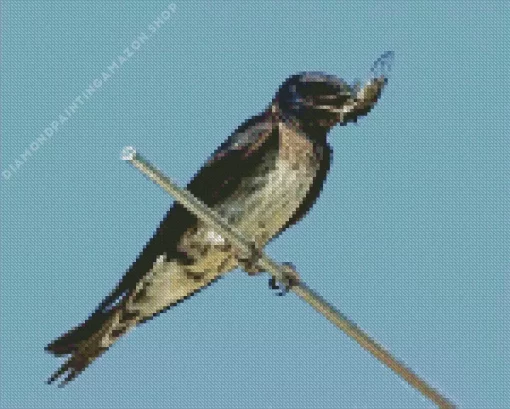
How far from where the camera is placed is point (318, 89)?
367 inches

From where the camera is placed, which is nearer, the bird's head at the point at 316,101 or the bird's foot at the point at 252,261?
the bird's foot at the point at 252,261

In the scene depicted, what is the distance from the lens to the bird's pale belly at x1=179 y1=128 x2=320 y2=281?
30.3 ft

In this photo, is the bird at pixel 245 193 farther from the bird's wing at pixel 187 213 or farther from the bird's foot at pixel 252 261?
the bird's foot at pixel 252 261

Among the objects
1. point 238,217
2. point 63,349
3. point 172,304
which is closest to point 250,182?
point 238,217

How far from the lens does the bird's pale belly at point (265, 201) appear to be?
9250 millimetres

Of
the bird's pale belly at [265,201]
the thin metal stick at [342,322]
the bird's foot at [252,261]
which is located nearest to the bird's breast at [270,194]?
the bird's pale belly at [265,201]

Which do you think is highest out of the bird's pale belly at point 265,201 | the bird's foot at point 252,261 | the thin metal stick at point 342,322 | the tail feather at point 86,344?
the bird's pale belly at point 265,201

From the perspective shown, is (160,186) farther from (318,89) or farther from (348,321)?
(318,89)

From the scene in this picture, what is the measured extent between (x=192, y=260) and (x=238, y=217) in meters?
0.45

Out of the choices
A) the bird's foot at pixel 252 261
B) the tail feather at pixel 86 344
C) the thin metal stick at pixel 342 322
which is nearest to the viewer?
the thin metal stick at pixel 342 322

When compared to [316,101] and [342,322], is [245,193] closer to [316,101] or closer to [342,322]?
[316,101]

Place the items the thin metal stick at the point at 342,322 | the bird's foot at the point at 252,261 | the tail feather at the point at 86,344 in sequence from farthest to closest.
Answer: the tail feather at the point at 86,344 < the bird's foot at the point at 252,261 < the thin metal stick at the point at 342,322

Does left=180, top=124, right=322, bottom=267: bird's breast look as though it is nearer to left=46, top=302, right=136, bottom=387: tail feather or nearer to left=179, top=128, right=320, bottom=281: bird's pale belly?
left=179, top=128, right=320, bottom=281: bird's pale belly

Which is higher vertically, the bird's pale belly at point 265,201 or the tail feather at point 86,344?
the bird's pale belly at point 265,201
